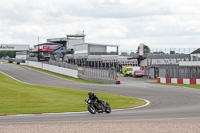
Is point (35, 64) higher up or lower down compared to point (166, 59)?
lower down

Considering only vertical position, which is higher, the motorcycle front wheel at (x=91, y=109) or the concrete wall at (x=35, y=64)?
the concrete wall at (x=35, y=64)

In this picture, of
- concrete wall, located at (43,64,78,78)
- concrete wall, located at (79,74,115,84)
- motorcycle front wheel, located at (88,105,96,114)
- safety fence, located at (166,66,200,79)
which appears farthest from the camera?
concrete wall, located at (43,64,78,78)

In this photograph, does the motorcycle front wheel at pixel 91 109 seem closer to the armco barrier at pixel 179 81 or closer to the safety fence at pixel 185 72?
the armco barrier at pixel 179 81

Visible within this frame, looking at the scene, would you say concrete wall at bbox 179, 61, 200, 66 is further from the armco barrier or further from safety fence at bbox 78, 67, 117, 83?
safety fence at bbox 78, 67, 117, 83

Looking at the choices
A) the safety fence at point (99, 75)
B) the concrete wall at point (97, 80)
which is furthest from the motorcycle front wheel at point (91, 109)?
the concrete wall at point (97, 80)

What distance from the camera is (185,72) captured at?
5009 centimetres

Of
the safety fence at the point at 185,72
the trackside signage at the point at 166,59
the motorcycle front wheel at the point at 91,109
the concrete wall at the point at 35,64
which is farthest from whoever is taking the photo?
the concrete wall at the point at 35,64

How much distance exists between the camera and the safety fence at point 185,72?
48781 millimetres

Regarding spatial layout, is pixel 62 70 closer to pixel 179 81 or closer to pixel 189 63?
pixel 189 63

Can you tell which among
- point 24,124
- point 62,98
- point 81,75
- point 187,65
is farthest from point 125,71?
point 24,124

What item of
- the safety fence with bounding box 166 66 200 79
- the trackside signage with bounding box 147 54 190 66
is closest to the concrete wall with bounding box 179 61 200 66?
the safety fence with bounding box 166 66 200 79

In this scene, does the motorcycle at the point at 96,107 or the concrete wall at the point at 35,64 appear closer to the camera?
the motorcycle at the point at 96,107

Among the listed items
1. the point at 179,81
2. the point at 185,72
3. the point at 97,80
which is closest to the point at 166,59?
the point at 185,72

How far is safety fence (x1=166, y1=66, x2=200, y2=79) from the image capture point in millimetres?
48781
